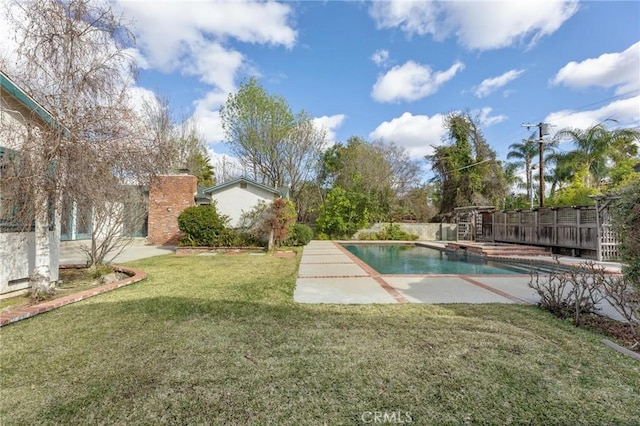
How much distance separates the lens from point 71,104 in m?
5.75

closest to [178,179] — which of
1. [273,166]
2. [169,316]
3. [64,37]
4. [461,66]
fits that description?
[273,166]

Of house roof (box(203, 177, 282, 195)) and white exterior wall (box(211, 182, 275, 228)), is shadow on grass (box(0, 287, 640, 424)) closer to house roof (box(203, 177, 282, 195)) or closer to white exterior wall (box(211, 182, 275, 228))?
white exterior wall (box(211, 182, 275, 228))

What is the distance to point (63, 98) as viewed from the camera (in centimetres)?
571

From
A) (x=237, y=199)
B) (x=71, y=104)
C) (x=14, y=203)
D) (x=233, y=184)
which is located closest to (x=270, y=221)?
(x=237, y=199)

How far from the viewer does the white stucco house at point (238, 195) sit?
17.0 meters

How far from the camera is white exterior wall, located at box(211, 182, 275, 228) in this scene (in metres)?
17.0

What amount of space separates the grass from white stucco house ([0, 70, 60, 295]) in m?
1.76

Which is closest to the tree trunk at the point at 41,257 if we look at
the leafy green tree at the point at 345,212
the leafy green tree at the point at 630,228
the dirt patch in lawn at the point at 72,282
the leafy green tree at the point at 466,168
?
the dirt patch in lawn at the point at 72,282

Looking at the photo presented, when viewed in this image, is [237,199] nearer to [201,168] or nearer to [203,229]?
[203,229]

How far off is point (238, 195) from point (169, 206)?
17.3 feet

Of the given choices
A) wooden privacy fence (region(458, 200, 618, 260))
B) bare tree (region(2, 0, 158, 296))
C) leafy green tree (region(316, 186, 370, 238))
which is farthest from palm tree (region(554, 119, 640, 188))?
bare tree (region(2, 0, 158, 296))

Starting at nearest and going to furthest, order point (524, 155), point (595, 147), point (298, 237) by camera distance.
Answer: point (298, 237) → point (595, 147) → point (524, 155)

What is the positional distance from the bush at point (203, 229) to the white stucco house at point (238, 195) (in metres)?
1.55

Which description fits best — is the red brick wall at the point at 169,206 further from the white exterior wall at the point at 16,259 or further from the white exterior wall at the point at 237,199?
the white exterior wall at the point at 16,259
